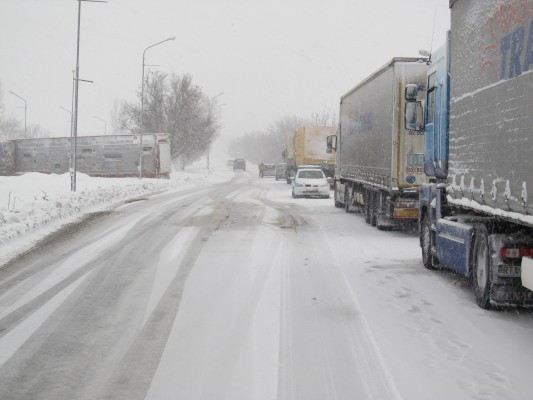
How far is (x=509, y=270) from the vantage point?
22.1 feet

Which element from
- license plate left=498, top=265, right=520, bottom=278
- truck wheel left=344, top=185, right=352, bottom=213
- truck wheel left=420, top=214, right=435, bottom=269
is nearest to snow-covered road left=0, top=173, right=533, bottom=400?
truck wheel left=420, top=214, right=435, bottom=269

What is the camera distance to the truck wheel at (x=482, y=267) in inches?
280

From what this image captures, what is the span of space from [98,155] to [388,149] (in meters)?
40.7

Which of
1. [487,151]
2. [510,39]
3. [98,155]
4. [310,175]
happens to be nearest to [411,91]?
[487,151]

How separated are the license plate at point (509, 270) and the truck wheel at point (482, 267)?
0.22 metres

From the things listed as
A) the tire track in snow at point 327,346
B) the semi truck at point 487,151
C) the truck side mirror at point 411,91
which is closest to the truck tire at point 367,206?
the truck side mirror at point 411,91

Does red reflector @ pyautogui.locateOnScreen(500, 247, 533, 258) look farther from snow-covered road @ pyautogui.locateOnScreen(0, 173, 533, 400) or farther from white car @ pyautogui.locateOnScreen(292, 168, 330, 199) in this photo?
white car @ pyautogui.locateOnScreen(292, 168, 330, 199)

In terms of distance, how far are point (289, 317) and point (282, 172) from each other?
51279mm

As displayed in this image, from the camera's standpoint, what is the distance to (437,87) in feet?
33.5

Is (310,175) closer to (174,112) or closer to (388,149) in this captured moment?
(388,149)

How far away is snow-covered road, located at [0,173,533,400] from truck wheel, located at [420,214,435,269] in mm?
352

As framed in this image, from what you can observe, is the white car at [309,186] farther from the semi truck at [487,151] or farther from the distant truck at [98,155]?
the distant truck at [98,155]

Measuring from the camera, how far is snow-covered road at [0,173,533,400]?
4.73 m

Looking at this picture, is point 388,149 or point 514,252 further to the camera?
point 388,149
